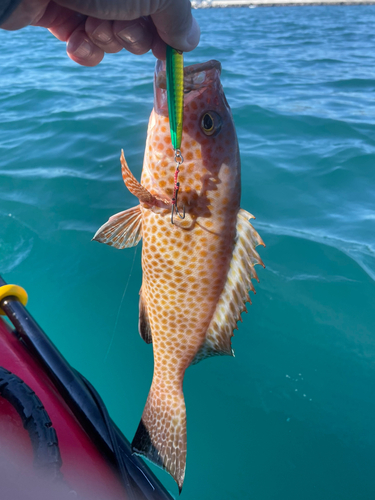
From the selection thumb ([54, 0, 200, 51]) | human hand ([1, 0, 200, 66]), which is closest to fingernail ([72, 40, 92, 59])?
human hand ([1, 0, 200, 66])

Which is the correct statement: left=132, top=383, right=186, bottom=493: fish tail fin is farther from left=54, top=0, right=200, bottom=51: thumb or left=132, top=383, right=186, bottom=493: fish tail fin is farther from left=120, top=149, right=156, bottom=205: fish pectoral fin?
left=54, top=0, right=200, bottom=51: thumb

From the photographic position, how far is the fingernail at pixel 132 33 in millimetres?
1929

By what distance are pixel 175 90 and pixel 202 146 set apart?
0.56 m

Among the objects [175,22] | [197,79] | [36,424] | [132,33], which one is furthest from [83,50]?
[36,424]

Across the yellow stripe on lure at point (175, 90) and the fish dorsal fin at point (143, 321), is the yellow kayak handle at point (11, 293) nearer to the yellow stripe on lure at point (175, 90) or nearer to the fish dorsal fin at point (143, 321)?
the fish dorsal fin at point (143, 321)

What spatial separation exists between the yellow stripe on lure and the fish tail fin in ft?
5.51

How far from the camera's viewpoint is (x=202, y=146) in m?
2.04

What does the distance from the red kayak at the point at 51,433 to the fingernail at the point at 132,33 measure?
71.5 inches

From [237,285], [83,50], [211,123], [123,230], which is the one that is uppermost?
[83,50]

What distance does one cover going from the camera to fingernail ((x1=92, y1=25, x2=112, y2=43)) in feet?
6.80

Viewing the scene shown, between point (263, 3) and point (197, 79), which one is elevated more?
point (263, 3)

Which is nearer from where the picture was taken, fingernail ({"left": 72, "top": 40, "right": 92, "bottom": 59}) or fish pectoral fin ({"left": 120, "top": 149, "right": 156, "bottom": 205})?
fish pectoral fin ({"left": 120, "top": 149, "right": 156, "bottom": 205})

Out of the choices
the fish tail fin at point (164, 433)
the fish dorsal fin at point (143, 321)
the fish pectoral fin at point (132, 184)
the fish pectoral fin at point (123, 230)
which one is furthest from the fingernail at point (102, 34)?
the fish tail fin at point (164, 433)

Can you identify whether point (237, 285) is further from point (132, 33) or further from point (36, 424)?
point (132, 33)
